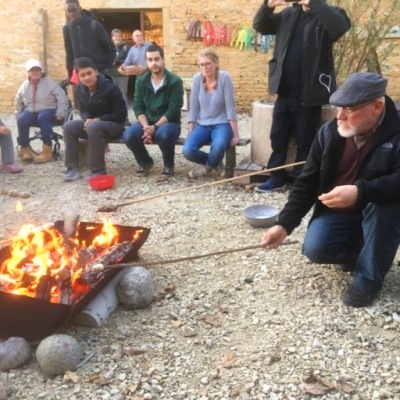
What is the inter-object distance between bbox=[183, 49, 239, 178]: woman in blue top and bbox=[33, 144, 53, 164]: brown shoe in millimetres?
2232

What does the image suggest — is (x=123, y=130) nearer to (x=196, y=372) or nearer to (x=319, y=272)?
(x=319, y=272)

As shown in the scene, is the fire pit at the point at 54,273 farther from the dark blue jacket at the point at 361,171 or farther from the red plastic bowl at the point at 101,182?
the red plastic bowl at the point at 101,182

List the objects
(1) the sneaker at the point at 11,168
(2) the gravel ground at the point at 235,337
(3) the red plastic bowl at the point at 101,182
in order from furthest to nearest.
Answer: (1) the sneaker at the point at 11,168 → (3) the red plastic bowl at the point at 101,182 → (2) the gravel ground at the point at 235,337

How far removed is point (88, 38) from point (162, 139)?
8.95 feet

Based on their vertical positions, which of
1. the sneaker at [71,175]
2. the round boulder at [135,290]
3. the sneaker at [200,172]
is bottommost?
the sneaker at [71,175]

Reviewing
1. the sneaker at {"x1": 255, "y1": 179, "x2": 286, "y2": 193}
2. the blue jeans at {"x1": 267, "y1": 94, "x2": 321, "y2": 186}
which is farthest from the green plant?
the sneaker at {"x1": 255, "y1": 179, "x2": 286, "y2": 193}

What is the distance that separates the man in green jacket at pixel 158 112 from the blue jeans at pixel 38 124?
1413 mm

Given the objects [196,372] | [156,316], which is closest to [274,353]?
[196,372]

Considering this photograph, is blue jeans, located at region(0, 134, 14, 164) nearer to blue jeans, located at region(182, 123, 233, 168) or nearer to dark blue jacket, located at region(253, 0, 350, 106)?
blue jeans, located at region(182, 123, 233, 168)

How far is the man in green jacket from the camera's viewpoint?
20.4 feet

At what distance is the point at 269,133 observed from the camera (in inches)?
233

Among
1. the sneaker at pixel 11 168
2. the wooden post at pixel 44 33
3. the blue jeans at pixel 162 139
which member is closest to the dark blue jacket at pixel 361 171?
the blue jeans at pixel 162 139

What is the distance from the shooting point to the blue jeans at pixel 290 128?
5.43 m

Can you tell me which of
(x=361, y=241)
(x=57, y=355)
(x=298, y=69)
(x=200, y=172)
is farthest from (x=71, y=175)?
(x=361, y=241)
